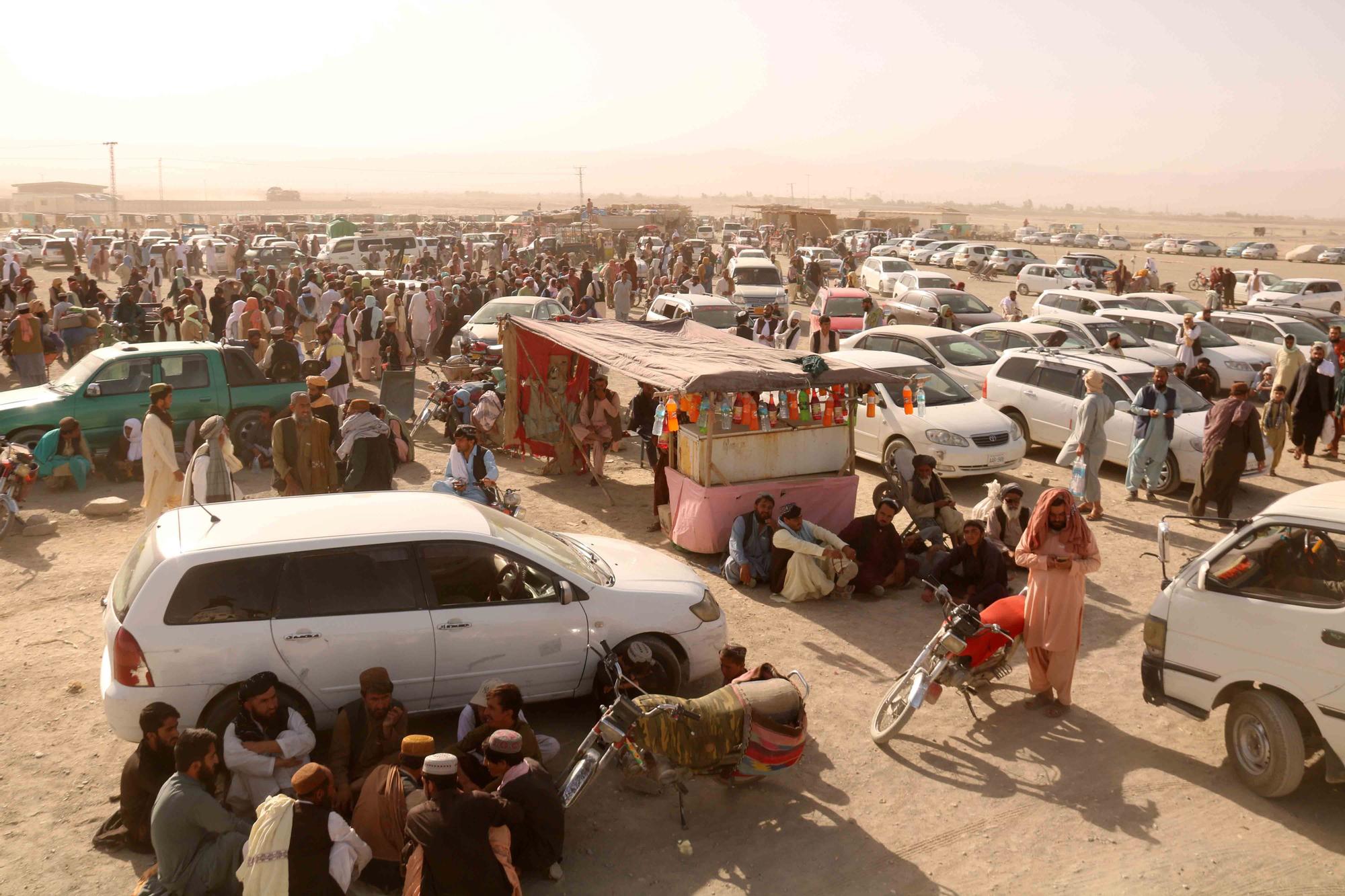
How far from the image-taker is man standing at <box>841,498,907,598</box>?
31.1 feet

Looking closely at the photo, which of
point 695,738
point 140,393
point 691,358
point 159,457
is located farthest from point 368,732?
point 140,393

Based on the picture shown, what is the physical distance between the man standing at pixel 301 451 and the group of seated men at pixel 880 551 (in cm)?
402

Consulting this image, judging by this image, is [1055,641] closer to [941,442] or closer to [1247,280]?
[941,442]

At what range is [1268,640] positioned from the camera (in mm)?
5941

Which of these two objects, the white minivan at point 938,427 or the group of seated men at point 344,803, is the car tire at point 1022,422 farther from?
the group of seated men at point 344,803

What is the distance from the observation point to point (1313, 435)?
14.6m

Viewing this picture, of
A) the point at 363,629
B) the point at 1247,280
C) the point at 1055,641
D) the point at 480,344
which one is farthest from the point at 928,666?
the point at 1247,280

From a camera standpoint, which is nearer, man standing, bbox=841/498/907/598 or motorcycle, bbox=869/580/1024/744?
motorcycle, bbox=869/580/1024/744

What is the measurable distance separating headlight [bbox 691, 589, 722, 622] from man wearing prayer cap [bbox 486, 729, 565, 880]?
6.93 feet

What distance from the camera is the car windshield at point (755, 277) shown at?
28469mm

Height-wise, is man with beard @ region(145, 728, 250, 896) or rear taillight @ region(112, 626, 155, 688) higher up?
rear taillight @ region(112, 626, 155, 688)

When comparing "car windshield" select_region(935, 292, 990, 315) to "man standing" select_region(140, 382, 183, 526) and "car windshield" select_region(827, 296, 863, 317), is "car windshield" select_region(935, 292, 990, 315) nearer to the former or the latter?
"car windshield" select_region(827, 296, 863, 317)

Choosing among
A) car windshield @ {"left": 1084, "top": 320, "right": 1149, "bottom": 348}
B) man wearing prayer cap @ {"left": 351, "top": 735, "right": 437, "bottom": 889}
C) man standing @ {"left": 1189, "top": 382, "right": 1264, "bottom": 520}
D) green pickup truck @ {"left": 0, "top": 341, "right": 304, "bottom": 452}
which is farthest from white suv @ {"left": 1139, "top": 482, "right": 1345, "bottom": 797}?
car windshield @ {"left": 1084, "top": 320, "right": 1149, "bottom": 348}

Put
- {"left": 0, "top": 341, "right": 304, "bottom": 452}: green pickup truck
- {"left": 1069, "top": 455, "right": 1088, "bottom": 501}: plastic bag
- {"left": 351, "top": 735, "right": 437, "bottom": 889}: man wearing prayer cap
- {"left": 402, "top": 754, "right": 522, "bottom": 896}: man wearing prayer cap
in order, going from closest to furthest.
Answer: {"left": 402, "top": 754, "right": 522, "bottom": 896}: man wearing prayer cap
{"left": 351, "top": 735, "right": 437, "bottom": 889}: man wearing prayer cap
{"left": 1069, "top": 455, "right": 1088, "bottom": 501}: plastic bag
{"left": 0, "top": 341, "right": 304, "bottom": 452}: green pickup truck
